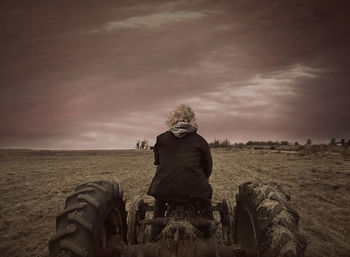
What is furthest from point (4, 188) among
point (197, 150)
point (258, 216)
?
point (258, 216)

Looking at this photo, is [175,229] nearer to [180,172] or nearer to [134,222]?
[180,172]

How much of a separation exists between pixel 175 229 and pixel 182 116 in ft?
5.63

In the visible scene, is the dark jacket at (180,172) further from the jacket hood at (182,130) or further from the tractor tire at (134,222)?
the tractor tire at (134,222)

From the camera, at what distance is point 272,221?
7.95 ft

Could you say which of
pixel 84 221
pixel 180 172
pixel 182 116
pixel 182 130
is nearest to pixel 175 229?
pixel 180 172

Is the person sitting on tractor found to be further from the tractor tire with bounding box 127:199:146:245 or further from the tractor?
the tractor tire with bounding box 127:199:146:245

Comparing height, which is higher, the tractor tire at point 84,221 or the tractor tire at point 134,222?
the tractor tire at point 84,221

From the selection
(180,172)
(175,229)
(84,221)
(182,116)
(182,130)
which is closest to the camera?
(84,221)

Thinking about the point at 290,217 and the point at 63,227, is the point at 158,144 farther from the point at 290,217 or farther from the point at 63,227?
the point at 290,217

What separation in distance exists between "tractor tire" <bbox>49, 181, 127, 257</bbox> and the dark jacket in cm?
63

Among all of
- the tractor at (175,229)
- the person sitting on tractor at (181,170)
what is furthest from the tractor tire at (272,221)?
the person sitting on tractor at (181,170)

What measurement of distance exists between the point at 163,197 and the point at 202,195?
0.54m

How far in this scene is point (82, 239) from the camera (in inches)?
92.0

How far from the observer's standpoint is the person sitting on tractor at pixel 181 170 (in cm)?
336
